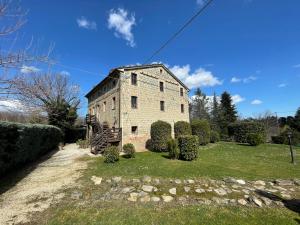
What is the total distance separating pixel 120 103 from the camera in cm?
1600

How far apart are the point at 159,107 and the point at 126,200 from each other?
13.8 m

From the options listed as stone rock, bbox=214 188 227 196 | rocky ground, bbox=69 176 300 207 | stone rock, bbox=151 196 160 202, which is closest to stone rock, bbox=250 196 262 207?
rocky ground, bbox=69 176 300 207

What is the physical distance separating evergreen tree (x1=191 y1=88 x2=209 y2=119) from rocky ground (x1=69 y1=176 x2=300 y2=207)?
38.0 m

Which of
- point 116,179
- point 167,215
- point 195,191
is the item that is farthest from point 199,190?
point 116,179

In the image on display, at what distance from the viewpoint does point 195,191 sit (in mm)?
6156

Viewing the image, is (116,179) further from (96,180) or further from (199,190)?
(199,190)

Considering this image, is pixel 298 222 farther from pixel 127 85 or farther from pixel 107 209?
pixel 127 85

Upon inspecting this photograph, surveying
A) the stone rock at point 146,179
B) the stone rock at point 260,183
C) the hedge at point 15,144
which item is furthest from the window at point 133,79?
the stone rock at point 260,183

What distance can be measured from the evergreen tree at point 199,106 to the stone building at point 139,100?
23.4 meters

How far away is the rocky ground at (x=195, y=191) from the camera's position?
5484 millimetres

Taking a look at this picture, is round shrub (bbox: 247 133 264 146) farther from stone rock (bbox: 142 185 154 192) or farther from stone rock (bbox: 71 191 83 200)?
stone rock (bbox: 71 191 83 200)

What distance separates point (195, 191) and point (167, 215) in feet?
6.20

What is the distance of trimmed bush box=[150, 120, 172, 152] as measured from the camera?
15766 mm

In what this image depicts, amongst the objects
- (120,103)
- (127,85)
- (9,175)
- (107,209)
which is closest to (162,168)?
(107,209)
